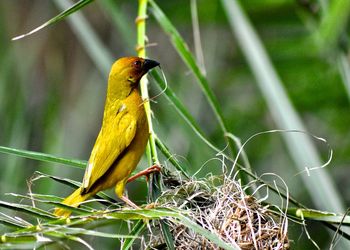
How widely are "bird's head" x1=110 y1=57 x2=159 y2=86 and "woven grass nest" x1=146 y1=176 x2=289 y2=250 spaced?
0.65 metres

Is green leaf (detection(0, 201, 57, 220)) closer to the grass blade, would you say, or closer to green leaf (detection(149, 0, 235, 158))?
green leaf (detection(149, 0, 235, 158))

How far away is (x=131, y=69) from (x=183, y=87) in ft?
9.90

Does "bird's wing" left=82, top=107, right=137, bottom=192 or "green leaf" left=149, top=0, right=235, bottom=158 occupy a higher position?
"green leaf" left=149, top=0, right=235, bottom=158

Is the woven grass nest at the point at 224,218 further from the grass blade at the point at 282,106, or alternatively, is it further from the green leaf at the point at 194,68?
the grass blade at the point at 282,106

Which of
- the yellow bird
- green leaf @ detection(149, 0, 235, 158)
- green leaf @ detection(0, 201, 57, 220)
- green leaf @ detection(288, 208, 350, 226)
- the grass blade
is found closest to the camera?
green leaf @ detection(0, 201, 57, 220)

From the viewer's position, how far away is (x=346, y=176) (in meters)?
7.07

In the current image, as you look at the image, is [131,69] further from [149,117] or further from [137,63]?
[149,117]

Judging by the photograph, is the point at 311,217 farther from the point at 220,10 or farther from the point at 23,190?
the point at 220,10

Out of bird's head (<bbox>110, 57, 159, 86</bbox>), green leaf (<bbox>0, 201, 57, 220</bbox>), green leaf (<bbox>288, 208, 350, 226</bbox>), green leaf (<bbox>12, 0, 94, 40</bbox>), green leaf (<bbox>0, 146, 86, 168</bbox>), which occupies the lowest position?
green leaf (<bbox>288, 208, 350, 226</bbox>)

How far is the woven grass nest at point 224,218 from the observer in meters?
2.97

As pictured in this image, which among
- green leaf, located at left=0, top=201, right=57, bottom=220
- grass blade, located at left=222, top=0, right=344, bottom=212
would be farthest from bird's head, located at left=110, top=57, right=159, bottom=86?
green leaf, located at left=0, top=201, right=57, bottom=220

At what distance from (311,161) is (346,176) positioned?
303 centimetres

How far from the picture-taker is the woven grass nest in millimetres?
2967

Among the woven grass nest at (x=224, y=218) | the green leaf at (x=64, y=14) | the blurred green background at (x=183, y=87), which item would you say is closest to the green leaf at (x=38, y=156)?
the woven grass nest at (x=224, y=218)
